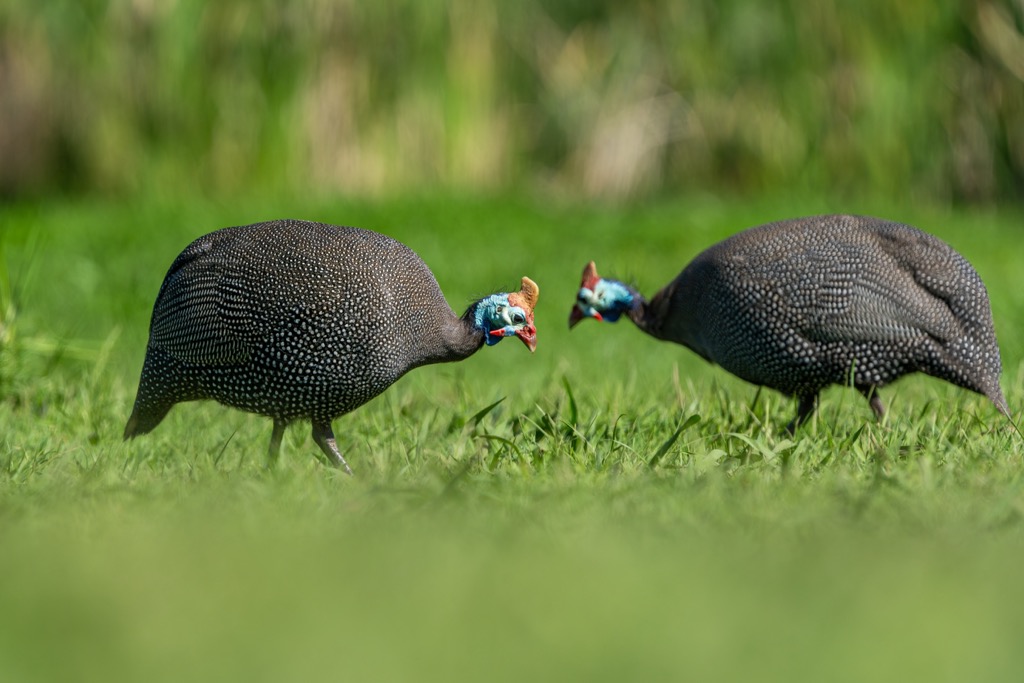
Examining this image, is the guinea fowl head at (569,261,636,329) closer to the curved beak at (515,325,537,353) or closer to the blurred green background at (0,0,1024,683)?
the blurred green background at (0,0,1024,683)

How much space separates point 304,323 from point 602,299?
1.51 m

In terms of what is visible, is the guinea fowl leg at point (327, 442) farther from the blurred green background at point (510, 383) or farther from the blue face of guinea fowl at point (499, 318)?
the blue face of guinea fowl at point (499, 318)

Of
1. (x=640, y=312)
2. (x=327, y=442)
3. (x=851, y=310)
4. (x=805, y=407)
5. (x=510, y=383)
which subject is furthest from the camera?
(x=510, y=383)


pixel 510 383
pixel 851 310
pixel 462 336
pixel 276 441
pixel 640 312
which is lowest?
pixel 510 383

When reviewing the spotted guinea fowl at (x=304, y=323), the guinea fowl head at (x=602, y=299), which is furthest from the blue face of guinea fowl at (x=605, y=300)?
the spotted guinea fowl at (x=304, y=323)

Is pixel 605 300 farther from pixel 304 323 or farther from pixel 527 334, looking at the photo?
pixel 304 323

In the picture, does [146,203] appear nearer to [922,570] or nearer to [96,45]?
[96,45]

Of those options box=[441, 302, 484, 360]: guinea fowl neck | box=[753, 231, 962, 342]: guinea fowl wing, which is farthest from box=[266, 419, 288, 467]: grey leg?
box=[753, 231, 962, 342]: guinea fowl wing

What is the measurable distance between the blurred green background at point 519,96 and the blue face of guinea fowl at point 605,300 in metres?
4.98

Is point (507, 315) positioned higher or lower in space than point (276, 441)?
higher

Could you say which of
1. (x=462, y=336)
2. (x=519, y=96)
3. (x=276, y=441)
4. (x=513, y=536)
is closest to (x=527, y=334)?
(x=462, y=336)

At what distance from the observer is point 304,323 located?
3.98 m

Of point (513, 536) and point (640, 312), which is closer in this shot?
point (513, 536)

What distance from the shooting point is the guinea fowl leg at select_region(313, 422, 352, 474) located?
4.19 metres
